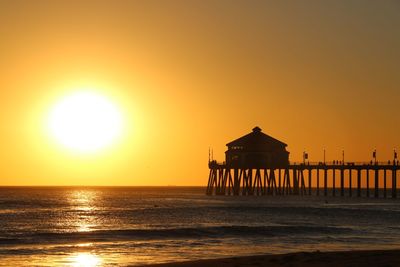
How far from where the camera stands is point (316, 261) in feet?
96.7

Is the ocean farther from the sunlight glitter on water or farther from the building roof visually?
the building roof

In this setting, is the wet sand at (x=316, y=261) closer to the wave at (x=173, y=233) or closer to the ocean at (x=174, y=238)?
the ocean at (x=174, y=238)

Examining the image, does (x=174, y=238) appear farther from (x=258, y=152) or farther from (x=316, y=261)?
(x=258, y=152)

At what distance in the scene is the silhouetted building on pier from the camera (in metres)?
115

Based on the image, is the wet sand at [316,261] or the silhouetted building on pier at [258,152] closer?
the wet sand at [316,261]

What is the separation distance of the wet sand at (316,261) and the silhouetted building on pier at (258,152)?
83.2 meters

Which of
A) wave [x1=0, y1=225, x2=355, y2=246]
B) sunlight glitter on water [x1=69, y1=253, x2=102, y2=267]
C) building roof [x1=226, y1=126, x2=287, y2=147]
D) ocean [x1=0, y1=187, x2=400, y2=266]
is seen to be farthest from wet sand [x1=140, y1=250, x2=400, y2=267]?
building roof [x1=226, y1=126, x2=287, y2=147]

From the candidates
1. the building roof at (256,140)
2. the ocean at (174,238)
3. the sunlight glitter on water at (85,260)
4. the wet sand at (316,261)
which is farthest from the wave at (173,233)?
the building roof at (256,140)

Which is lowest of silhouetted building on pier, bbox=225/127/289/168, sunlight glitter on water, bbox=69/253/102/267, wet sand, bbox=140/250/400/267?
sunlight glitter on water, bbox=69/253/102/267

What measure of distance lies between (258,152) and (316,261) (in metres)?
86.3

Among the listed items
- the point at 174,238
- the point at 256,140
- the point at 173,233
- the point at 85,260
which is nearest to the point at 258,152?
the point at 256,140

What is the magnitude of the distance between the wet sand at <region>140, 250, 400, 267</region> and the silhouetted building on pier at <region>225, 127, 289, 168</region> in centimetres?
8325

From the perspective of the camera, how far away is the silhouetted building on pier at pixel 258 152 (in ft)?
379

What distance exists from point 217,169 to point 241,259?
9365 cm
